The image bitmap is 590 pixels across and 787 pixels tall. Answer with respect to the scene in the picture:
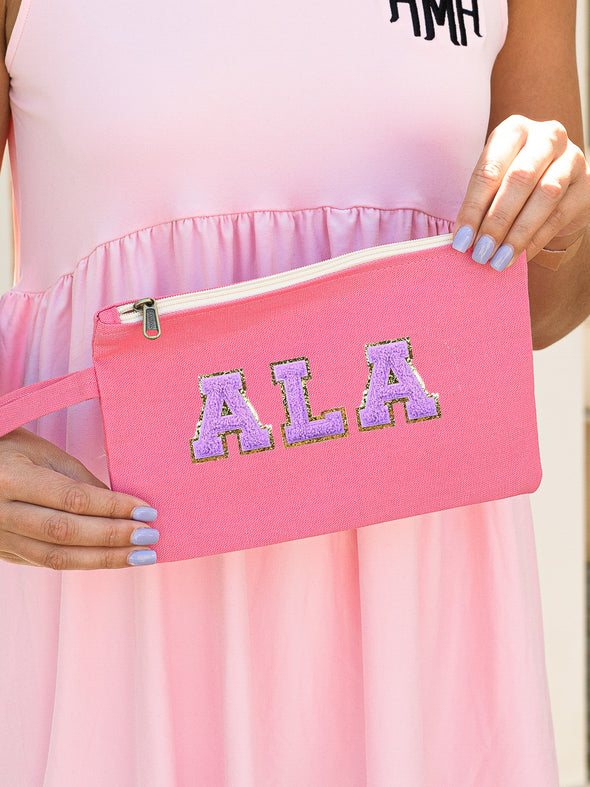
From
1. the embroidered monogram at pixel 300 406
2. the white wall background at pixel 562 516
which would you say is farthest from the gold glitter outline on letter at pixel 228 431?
the white wall background at pixel 562 516

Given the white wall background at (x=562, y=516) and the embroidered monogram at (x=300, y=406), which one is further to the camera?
the white wall background at (x=562, y=516)

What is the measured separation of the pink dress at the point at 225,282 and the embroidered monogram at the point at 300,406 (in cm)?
5

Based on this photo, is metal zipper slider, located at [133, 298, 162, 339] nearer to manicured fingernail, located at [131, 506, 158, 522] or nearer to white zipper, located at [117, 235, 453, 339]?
white zipper, located at [117, 235, 453, 339]

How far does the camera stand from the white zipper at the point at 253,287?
0.72 meters

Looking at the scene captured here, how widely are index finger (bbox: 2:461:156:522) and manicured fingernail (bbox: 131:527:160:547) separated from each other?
0.02 m

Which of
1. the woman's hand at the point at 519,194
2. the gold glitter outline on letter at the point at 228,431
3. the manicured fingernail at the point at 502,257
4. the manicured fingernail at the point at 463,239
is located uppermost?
the woman's hand at the point at 519,194

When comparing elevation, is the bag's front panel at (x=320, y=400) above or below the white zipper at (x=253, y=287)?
below

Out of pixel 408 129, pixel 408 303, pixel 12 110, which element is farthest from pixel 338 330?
pixel 12 110

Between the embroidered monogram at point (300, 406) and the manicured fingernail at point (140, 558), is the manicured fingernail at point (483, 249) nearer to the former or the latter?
the embroidered monogram at point (300, 406)

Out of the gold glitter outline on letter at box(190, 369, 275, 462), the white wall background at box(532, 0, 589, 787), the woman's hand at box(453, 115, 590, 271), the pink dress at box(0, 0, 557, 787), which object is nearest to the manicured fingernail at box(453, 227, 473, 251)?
the woman's hand at box(453, 115, 590, 271)

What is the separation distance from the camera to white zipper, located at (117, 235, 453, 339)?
0.72m

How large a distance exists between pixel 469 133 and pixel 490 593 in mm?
438

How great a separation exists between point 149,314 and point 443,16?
0.40 metres

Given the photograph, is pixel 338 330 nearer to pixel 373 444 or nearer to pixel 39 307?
pixel 373 444
